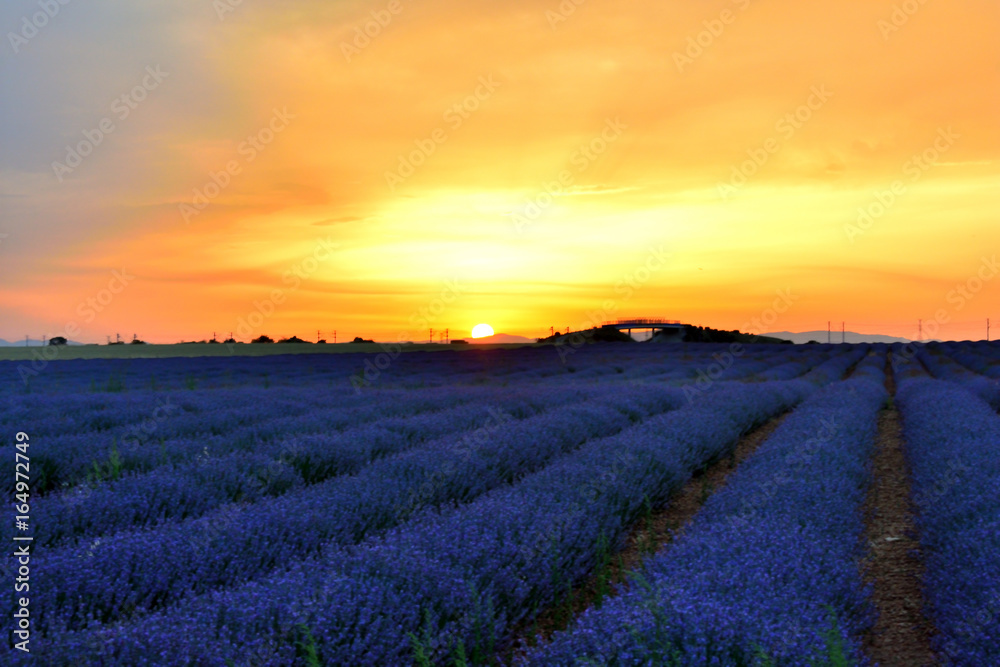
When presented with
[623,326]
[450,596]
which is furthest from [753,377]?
[623,326]

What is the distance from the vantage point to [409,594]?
278cm

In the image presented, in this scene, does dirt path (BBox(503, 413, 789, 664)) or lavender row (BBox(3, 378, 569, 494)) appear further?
lavender row (BBox(3, 378, 569, 494))

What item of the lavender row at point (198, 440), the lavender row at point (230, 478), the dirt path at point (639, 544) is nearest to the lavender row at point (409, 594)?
the dirt path at point (639, 544)

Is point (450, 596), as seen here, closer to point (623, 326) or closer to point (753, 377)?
point (753, 377)

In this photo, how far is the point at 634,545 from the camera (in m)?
4.95

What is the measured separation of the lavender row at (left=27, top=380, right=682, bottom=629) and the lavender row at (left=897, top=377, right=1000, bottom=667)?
2850 millimetres

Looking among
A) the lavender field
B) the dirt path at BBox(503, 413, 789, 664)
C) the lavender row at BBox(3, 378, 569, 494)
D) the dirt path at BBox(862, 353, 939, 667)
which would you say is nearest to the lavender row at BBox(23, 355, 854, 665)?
the lavender field

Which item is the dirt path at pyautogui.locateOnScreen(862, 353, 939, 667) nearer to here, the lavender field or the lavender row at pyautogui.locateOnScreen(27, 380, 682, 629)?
the lavender field

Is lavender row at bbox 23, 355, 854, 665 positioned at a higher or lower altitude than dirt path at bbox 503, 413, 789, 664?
higher

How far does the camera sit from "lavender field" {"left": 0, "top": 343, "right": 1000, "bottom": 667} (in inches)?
95.4

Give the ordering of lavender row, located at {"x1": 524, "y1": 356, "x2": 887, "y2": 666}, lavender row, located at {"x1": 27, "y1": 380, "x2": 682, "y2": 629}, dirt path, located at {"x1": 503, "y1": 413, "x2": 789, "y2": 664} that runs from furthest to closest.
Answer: dirt path, located at {"x1": 503, "y1": 413, "x2": 789, "y2": 664}, lavender row, located at {"x1": 27, "y1": 380, "x2": 682, "y2": 629}, lavender row, located at {"x1": 524, "y1": 356, "x2": 887, "y2": 666}

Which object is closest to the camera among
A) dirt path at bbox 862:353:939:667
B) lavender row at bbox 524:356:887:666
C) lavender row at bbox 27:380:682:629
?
lavender row at bbox 524:356:887:666

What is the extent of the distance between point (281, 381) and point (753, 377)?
11.5 m

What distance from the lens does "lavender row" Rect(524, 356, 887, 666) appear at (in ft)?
7.30
